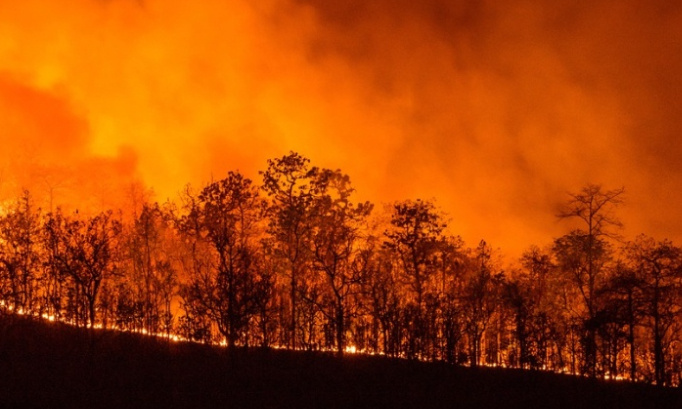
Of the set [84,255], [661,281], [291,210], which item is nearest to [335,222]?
[291,210]

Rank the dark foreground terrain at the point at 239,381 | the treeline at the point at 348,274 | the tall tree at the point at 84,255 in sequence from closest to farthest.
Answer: the dark foreground terrain at the point at 239,381 → the tall tree at the point at 84,255 → the treeline at the point at 348,274

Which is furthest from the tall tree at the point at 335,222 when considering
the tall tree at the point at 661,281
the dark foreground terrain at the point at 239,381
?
the tall tree at the point at 661,281

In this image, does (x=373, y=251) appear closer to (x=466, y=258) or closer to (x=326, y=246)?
(x=326, y=246)

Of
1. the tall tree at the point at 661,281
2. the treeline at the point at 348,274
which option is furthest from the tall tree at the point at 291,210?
the tall tree at the point at 661,281

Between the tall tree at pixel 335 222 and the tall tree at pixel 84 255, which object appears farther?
the tall tree at pixel 335 222

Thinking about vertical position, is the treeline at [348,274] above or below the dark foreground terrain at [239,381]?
above

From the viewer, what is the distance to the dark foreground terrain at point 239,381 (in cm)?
2386

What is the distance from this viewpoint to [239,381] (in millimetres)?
27844

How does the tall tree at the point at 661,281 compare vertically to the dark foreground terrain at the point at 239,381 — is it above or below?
above

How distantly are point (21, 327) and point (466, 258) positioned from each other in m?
34.5

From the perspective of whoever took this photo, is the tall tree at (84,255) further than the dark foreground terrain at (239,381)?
Yes

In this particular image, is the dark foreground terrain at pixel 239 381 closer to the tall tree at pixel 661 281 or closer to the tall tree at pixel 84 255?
the tall tree at pixel 84 255

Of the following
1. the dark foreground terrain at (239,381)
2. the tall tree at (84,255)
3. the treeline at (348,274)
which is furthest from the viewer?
the treeline at (348,274)

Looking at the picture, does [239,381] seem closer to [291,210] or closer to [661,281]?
[291,210]
